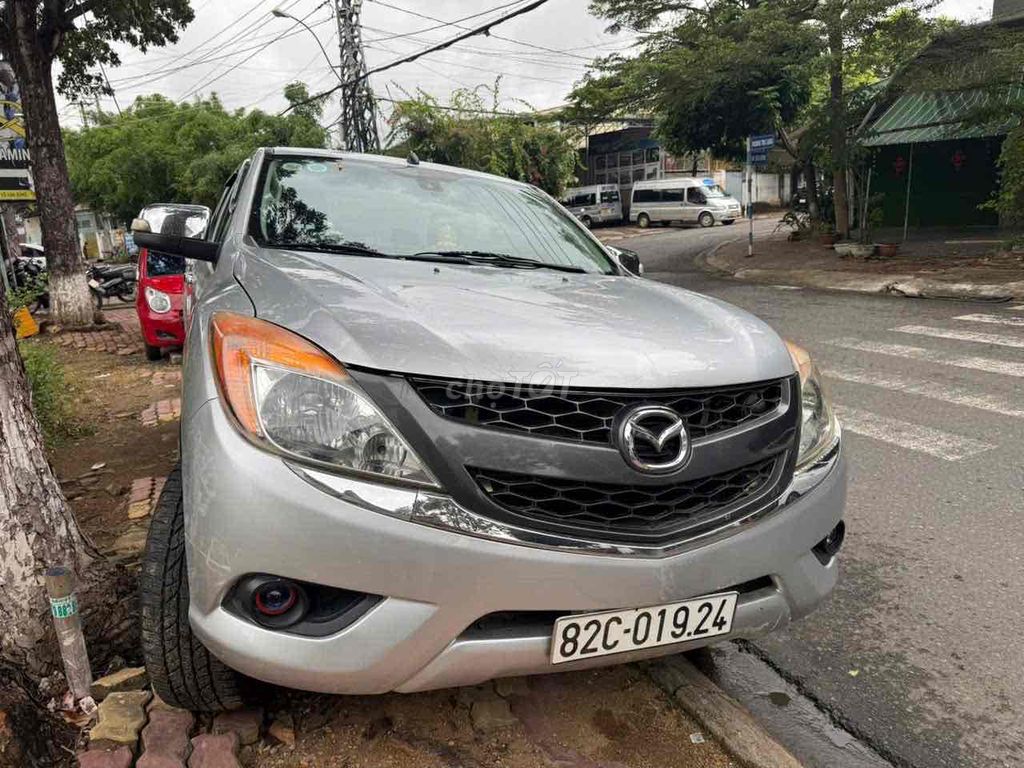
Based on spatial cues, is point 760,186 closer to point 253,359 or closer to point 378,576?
point 253,359

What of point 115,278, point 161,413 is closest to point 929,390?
point 161,413

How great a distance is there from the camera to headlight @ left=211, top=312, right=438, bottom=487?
1.51 metres

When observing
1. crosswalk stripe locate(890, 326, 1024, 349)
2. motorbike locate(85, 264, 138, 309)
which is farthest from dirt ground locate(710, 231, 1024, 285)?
motorbike locate(85, 264, 138, 309)

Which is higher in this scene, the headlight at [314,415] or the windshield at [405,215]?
the windshield at [405,215]

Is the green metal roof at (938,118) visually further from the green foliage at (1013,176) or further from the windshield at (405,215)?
the windshield at (405,215)

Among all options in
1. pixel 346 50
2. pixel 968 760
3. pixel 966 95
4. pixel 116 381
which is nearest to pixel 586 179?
pixel 346 50

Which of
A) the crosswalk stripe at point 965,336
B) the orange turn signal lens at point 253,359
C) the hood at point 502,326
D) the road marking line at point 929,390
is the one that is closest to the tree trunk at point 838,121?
the crosswalk stripe at point 965,336

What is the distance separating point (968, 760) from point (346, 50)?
18.0 m

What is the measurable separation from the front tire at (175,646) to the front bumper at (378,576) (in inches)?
8.1

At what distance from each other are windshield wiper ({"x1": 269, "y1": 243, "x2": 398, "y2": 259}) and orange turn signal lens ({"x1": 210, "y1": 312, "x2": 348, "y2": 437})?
843 millimetres

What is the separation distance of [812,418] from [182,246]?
6.86ft

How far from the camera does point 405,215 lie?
2.89 metres

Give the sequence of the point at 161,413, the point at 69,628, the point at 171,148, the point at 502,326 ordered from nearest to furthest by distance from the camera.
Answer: the point at 502,326, the point at 69,628, the point at 161,413, the point at 171,148

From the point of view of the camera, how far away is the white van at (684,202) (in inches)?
1180
